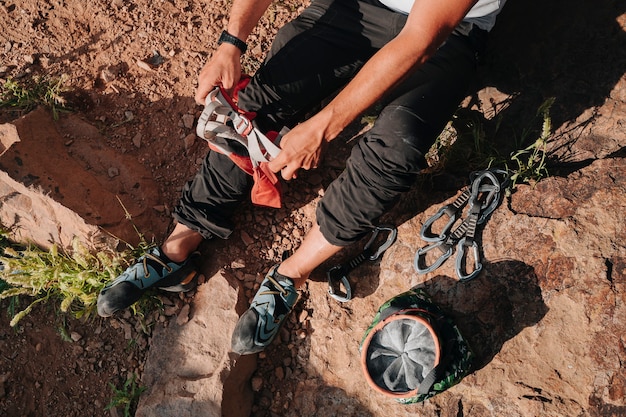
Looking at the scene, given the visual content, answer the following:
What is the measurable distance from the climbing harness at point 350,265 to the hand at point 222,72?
1140mm

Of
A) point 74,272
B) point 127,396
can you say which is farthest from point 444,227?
point 74,272

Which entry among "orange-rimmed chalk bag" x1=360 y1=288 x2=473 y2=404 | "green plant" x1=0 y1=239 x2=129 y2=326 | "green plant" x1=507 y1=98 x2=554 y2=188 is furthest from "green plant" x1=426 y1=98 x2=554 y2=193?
"green plant" x1=0 y1=239 x2=129 y2=326

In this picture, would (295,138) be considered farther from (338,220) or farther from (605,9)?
(605,9)

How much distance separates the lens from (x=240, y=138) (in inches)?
95.9

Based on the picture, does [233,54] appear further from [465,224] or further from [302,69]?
[465,224]

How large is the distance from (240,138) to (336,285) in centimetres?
99

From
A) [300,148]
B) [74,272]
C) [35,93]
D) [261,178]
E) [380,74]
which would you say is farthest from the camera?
[35,93]

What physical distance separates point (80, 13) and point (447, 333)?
10.9 feet

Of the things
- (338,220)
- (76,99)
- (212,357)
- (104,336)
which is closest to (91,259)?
(104,336)

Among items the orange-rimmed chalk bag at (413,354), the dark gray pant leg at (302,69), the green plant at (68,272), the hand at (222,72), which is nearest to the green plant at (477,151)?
the dark gray pant leg at (302,69)

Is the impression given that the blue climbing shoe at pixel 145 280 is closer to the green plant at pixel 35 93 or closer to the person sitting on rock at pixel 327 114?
the person sitting on rock at pixel 327 114

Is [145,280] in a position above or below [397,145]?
below

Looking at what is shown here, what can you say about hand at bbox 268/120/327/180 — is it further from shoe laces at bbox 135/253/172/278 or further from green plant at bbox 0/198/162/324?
green plant at bbox 0/198/162/324

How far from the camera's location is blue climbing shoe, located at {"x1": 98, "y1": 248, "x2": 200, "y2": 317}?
2707mm
